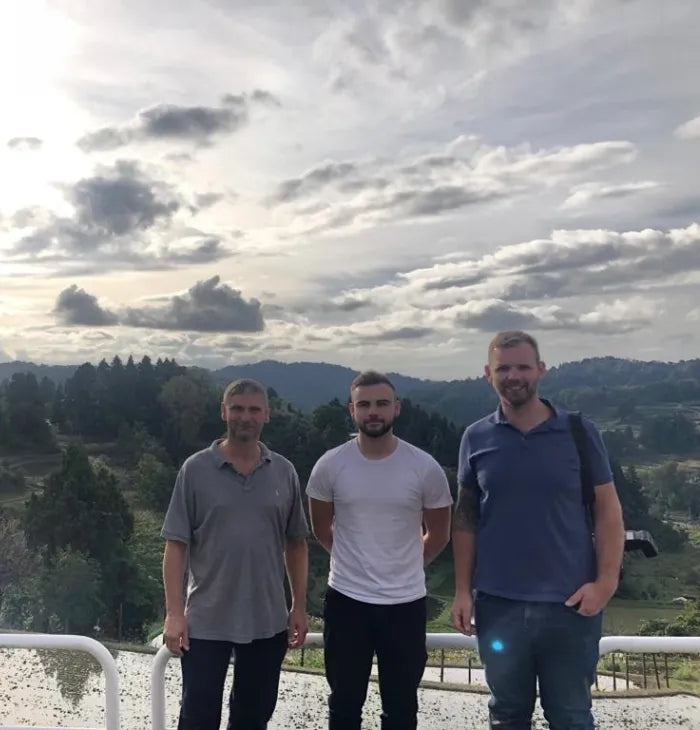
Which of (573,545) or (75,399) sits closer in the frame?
(573,545)

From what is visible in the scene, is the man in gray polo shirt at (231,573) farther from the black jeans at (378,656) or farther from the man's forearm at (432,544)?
the man's forearm at (432,544)

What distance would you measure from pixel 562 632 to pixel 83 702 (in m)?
3.02

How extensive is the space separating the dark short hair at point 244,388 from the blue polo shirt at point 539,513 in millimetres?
859

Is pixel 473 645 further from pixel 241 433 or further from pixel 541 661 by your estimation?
pixel 241 433

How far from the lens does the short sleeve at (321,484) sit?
9.47 feet

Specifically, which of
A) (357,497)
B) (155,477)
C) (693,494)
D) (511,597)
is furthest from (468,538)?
(693,494)

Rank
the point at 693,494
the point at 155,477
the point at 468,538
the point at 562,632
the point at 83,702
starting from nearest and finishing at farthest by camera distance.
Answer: the point at 562,632
the point at 468,538
the point at 83,702
the point at 155,477
the point at 693,494

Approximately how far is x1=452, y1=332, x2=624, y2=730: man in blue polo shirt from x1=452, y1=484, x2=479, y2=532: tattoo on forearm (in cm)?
8

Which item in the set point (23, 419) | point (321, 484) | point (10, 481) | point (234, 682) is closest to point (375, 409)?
point (321, 484)

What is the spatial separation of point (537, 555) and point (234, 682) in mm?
1216

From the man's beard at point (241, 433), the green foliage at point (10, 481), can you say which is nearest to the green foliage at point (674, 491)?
the green foliage at point (10, 481)

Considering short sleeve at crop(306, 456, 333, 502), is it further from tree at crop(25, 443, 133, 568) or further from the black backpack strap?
tree at crop(25, 443, 133, 568)

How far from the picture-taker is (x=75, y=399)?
224 ft

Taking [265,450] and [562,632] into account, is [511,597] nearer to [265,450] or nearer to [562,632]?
[562,632]
